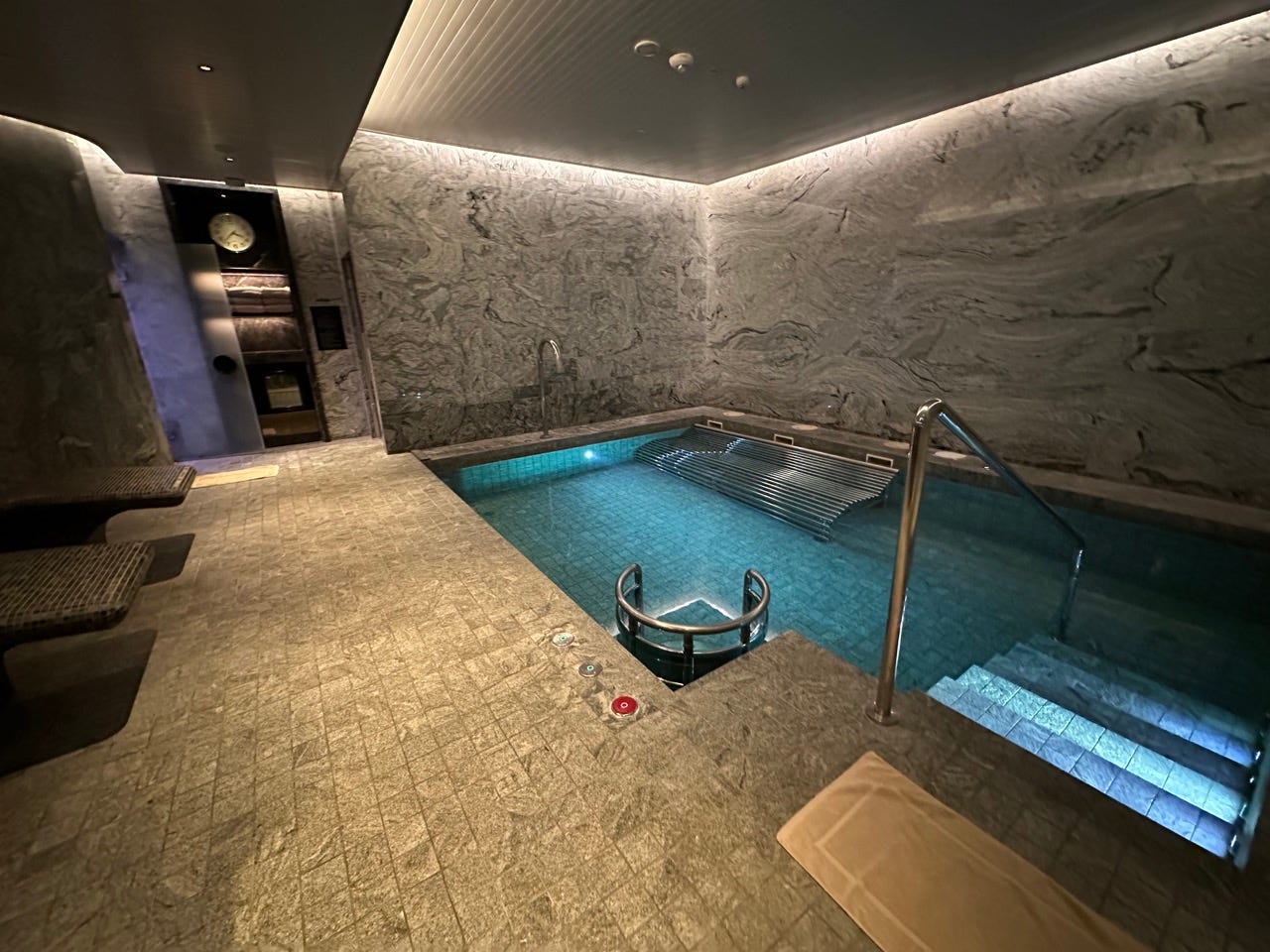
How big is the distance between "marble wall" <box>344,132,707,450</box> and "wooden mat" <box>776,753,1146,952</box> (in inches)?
181

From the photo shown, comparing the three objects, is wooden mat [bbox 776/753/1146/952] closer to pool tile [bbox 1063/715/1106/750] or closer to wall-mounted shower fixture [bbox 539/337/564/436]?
pool tile [bbox 1063/715/1106/750]

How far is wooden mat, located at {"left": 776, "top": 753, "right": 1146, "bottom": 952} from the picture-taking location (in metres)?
0.92

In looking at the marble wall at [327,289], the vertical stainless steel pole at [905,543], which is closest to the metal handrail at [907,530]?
the vertical stainless steel pole at [905,543]

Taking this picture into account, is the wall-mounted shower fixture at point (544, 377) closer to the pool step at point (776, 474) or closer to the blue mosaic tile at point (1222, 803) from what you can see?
the pool step at point (776, 474)

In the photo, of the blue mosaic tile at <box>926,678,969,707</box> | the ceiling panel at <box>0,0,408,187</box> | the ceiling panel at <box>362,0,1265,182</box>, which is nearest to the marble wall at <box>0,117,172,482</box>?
the ceiling panel at <box>0,0,408,187</box>

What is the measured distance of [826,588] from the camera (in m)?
2.96

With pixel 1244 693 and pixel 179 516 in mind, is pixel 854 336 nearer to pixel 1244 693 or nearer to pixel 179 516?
pixel 1244 693

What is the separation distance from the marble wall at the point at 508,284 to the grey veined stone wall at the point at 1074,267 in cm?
164

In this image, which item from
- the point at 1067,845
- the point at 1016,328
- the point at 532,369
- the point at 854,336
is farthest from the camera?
the point at 532,369

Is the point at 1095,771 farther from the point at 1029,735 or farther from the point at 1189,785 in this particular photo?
the point at 1189,785

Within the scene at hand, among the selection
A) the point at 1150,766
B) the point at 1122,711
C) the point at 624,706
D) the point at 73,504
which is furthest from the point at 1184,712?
the point at 73,504

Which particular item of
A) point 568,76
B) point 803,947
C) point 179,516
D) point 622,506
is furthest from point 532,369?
point 803,947

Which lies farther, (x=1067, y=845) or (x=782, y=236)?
(x=782, y=236)

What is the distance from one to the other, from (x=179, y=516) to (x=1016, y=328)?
6.19m
